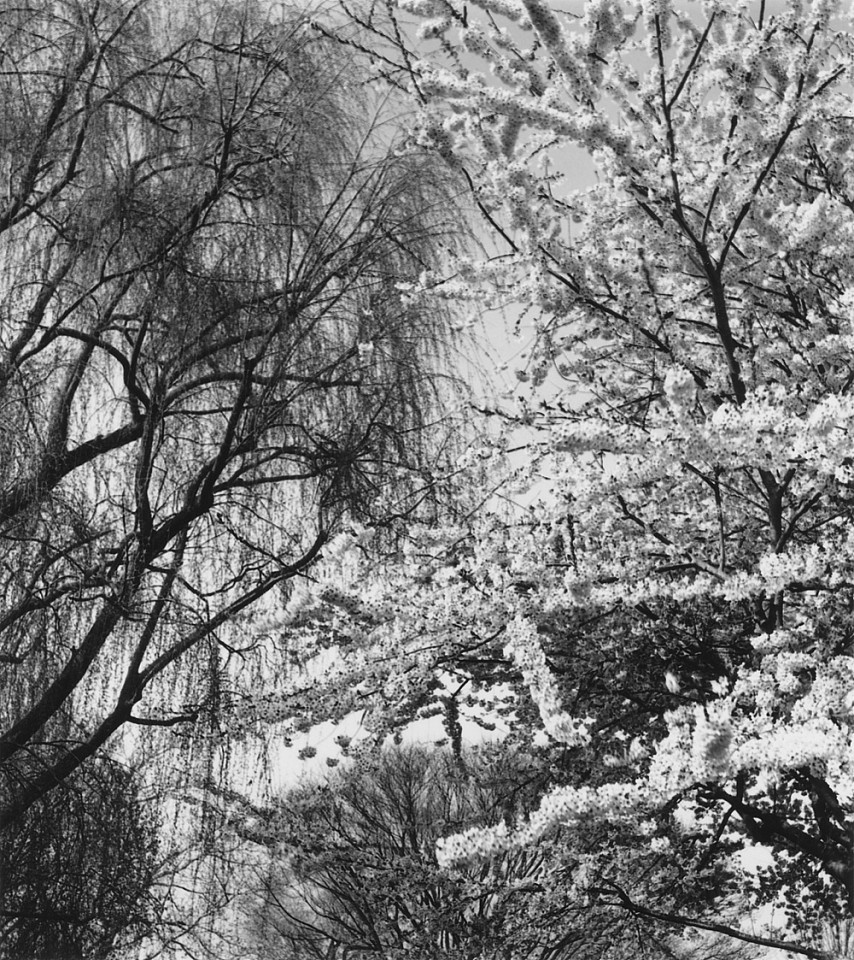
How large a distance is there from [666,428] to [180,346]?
1980 millimetres

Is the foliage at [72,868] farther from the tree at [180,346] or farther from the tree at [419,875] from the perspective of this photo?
the tree at [419,875]

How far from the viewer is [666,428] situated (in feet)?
12.5

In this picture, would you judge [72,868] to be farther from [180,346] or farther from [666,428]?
[666,428]

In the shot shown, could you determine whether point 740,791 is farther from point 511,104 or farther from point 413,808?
point 413,808

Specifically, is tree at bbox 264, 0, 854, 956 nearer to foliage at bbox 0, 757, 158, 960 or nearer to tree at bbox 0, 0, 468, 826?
tree at bbox 0, 0, 468, 826

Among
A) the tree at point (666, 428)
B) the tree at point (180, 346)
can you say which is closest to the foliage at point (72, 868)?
the tree at point (180, 346)

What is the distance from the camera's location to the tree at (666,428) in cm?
352

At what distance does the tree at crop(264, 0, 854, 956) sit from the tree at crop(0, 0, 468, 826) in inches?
19.1

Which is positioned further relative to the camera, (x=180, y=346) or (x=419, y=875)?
(x=419, y=875)

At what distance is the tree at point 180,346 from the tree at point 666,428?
485 millimetres

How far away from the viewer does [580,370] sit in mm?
5246

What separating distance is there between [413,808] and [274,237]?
867cm

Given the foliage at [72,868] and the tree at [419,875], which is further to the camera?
the tree at [419,875]

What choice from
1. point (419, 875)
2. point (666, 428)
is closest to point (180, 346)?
point (666, 428)
